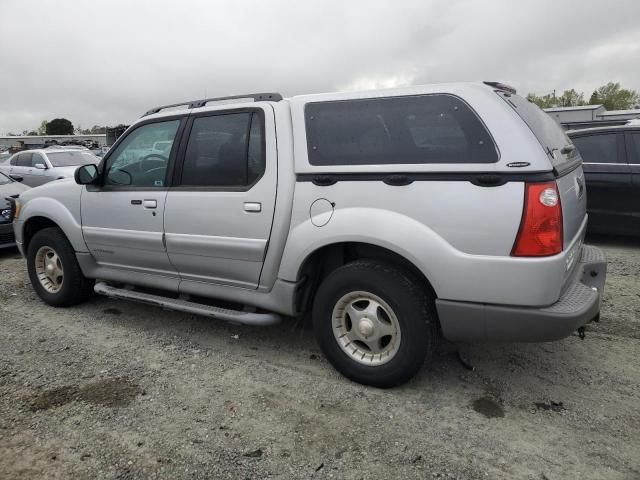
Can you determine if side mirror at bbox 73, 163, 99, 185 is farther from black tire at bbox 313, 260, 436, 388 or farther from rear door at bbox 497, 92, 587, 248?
rear door at bbox 497, 92, 587, 248

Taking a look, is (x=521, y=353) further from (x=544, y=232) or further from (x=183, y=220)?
(x=183, y=220)

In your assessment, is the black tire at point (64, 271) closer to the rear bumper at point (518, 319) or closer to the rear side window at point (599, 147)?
the rear bumper at point (518, 319)

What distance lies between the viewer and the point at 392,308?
2920 millimetres

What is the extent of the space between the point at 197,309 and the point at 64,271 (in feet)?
5.71

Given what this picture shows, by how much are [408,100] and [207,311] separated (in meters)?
2.03

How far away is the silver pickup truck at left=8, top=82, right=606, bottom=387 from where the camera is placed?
2.61m

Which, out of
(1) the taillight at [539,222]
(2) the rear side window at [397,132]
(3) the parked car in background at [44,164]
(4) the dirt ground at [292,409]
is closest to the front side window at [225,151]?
(2) the rear side window at [397,132]

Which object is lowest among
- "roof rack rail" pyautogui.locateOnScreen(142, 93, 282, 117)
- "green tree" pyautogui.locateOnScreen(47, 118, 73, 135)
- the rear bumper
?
the rear bumper

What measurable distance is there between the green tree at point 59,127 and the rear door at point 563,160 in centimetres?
9783

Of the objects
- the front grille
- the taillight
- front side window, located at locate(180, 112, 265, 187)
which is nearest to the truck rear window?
the taillight

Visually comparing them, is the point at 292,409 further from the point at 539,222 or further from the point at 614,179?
the point at 614,179

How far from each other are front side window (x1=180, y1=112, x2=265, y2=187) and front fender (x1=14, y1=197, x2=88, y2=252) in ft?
4.44

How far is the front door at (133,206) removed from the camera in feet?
12.8

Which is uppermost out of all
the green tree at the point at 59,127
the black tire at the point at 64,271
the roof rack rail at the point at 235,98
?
the green tree at the point at 59,127
